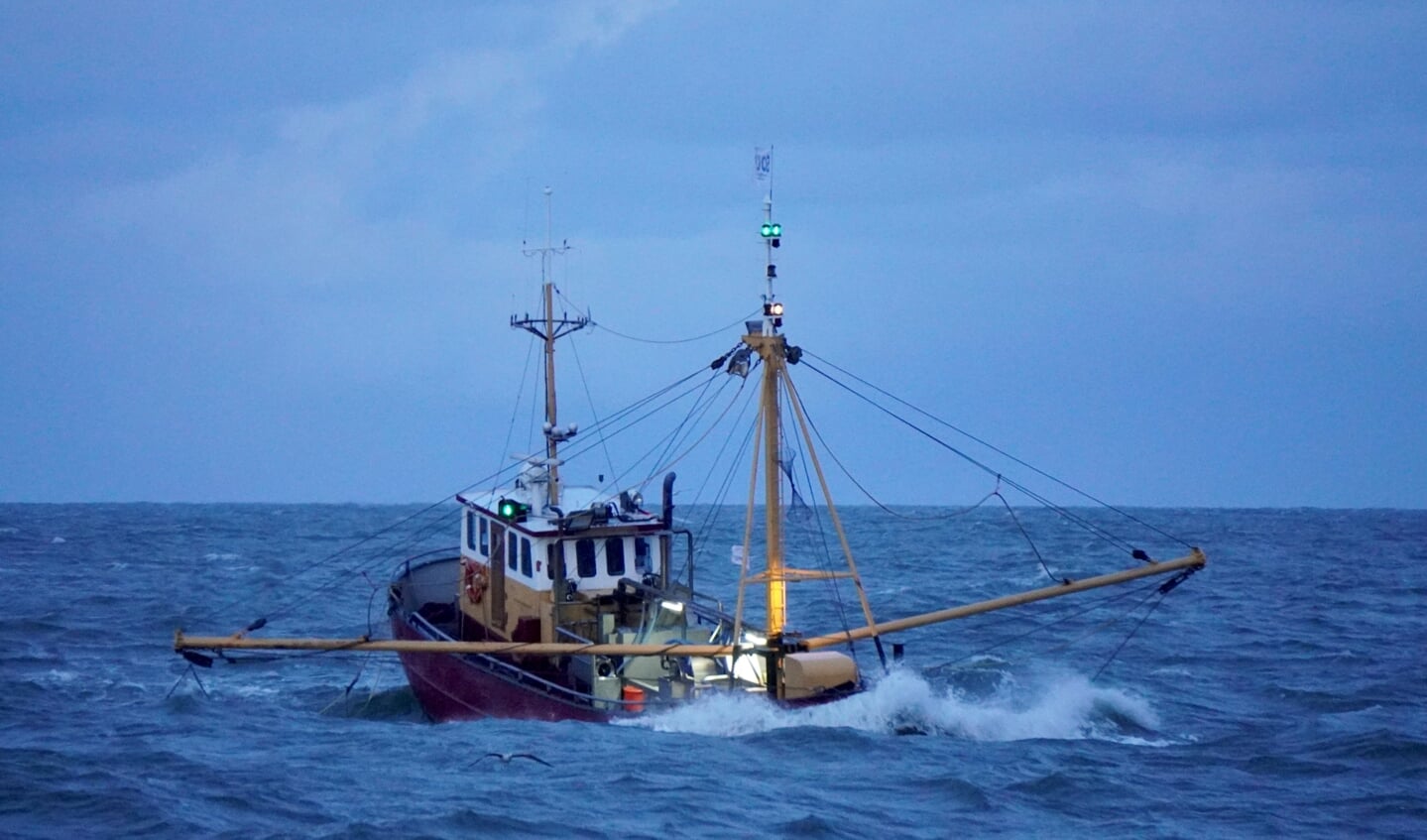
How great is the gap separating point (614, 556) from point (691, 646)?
12.2 ft

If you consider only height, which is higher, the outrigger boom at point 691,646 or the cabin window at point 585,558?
the cabin window at point 585,558

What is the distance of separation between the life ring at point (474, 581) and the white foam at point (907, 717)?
6.17 metres

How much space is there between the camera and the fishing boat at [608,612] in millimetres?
22656

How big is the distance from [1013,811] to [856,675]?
5.25 m

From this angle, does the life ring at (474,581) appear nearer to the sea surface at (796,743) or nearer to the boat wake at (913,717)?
the sea surface at (796,743)

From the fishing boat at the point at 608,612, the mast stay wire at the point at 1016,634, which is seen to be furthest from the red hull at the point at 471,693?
the mast stay wire at the point at 1016,634

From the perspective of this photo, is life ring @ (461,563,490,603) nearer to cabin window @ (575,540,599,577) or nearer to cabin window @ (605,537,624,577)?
cabin window @ (575,540,599,577)

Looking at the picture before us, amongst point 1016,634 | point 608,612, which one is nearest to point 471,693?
point 608,612

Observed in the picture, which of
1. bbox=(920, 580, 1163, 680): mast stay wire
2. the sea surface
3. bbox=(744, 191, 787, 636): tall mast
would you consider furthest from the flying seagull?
bbox=(920, 580, 1163, 680): mast stay wire

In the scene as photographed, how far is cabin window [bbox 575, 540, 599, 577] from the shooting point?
1013 inches

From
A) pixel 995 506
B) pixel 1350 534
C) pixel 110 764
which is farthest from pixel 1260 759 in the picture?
pixel 995 506

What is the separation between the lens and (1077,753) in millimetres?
21953

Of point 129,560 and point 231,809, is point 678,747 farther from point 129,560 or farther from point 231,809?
point 129,560

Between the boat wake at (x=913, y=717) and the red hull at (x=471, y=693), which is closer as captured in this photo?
the boat wake at (x=913, y=717)
